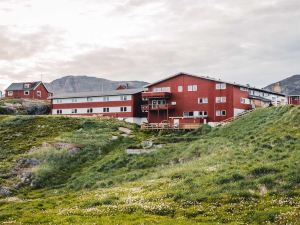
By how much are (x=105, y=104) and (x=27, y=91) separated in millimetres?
40562

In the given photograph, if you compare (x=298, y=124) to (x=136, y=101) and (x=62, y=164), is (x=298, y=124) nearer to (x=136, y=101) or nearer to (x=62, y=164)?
(x=62, y=164)

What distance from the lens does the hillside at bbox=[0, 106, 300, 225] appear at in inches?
1031

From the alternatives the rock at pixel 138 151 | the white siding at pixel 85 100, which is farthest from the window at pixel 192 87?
the rock at pixel 138 151

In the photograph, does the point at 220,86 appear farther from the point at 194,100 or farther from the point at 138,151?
the point at 138,151

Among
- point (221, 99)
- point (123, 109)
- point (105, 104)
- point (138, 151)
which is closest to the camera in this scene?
point (138, 151)

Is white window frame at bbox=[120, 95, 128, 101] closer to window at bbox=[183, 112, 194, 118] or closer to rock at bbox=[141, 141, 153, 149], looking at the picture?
window at bbox=[183, 112, 194, 118]

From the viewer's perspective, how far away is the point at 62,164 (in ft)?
189

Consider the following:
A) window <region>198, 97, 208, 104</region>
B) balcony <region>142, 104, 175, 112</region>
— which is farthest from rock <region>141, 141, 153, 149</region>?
balcony <region>142, 104, 175, 112</region>

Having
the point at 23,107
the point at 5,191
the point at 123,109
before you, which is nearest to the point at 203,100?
the point at 123,109

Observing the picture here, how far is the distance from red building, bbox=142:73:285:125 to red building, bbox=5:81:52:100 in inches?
2048

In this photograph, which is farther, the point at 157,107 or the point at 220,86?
the point at 157,107

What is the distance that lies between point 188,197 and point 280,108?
43.0 m

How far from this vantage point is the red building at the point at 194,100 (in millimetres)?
84062

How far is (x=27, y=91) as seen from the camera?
131125 mm
